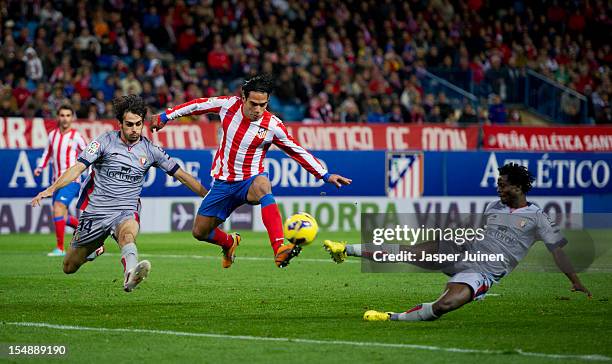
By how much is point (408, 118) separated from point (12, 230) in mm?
11701

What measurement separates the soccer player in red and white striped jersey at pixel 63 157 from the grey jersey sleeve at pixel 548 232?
9.34 meters

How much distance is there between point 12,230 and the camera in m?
21.5

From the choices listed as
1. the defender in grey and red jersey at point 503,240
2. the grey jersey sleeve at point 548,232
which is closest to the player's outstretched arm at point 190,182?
the defender in grey and red jersey at point 503,240

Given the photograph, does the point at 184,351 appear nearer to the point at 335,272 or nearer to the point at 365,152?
the point at 335,272

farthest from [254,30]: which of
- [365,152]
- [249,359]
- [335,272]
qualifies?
[249,359]

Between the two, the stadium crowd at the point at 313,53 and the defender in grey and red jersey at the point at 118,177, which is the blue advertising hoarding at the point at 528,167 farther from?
the defender in grey and red jersey at the point at 118,177

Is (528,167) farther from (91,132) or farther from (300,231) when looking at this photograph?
(300,231)

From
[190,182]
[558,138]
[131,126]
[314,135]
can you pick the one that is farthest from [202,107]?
[558,138]

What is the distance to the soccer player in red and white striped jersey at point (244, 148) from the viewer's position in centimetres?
1186

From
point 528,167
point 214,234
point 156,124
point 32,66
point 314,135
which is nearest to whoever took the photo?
point 156,124

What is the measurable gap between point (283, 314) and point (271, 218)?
1.20m

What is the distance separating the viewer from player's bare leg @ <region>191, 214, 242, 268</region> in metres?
12.5

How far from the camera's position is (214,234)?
1282 centimetres

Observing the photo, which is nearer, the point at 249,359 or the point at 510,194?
the point at 249,359
